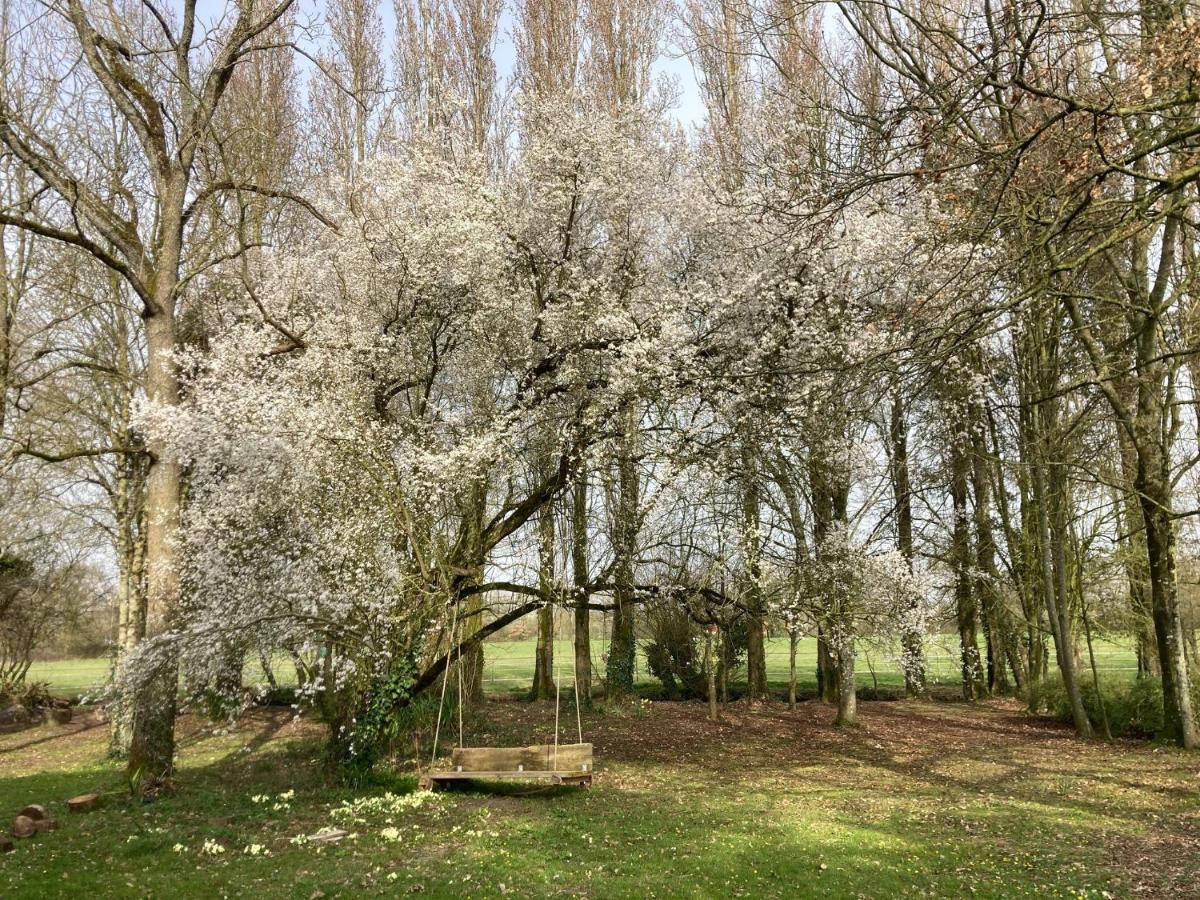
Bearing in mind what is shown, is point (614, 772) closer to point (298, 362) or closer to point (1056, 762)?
point (1056, 762)

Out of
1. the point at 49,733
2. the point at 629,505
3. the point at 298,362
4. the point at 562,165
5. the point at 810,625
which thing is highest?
the point at 562,165

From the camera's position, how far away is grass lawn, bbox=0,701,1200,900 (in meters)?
6.24

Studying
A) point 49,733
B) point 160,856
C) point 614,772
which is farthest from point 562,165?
point 49,733

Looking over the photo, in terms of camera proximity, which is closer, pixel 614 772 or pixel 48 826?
pixel 48 826

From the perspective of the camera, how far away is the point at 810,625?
11.0 m

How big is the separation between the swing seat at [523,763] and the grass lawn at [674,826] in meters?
0.30

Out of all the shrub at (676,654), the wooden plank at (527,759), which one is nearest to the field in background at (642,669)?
the shrub at (676,654)

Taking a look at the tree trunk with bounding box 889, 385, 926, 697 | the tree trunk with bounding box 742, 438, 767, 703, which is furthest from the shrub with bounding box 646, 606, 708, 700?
the tree trunk with bounding box 889, 385, 926, 697

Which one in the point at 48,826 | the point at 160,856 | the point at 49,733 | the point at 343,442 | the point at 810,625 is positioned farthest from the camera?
the point at 49,733

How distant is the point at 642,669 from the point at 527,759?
11143 mm

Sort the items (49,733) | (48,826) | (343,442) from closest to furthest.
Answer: (48,826)
(343,442)
(49,733)

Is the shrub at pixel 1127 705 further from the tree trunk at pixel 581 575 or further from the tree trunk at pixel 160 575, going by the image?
the tree trunk at pixel 160 575

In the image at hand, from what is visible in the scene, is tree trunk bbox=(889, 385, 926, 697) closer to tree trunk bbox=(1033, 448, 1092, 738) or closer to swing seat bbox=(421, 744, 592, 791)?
tree trunk bbox=(1033, 448, 1092, 738)

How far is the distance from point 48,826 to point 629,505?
278 inches
